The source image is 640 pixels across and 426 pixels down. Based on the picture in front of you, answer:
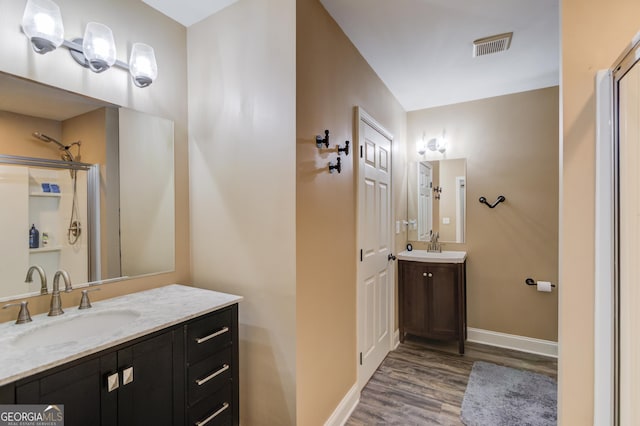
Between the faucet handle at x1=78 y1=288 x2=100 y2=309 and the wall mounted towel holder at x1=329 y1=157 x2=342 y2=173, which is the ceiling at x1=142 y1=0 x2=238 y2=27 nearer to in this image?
the wall mounted towel holder at x1=329 y1=157 x2=342 y2=173

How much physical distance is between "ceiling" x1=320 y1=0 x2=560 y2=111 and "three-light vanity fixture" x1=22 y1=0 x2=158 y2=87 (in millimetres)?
1106

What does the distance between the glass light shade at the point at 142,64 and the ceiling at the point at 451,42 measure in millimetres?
1063

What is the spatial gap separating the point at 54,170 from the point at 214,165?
2.53 ft

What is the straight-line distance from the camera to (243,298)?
1.69 meters

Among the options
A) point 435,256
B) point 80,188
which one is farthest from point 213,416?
point 435,256

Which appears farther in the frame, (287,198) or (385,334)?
(385,334)

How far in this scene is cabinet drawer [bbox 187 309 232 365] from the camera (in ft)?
4.38

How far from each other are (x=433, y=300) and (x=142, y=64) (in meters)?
3.03

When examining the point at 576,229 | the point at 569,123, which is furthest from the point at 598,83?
the point at 576,229

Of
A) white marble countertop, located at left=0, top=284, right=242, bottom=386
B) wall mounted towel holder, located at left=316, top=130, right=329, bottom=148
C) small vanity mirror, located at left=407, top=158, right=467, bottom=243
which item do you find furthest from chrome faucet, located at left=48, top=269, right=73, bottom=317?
small vanity mirror, located at left=407, top=158, right=467, bottom=243

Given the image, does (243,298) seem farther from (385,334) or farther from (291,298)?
(385,334)

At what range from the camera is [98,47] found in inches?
56.6

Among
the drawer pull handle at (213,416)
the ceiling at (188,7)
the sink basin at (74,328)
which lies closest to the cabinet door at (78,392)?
the sink basin at (74,328)

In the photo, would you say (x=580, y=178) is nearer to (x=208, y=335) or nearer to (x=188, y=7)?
(x=208, y=335)
